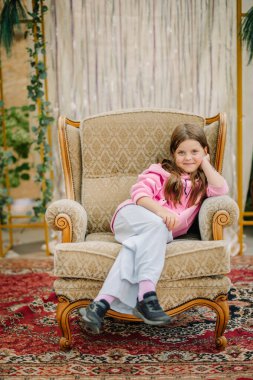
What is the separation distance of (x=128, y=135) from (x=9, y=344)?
1284 mm

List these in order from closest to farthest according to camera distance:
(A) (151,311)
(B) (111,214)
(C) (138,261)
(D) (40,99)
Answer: (A) (151,311) < (C) (138,261) < (B) (111,214) < (D) (40,99)

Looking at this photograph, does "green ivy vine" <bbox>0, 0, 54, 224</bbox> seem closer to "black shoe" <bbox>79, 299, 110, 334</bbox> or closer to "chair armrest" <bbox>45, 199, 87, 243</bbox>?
"chair armrest" <bbox>45, 199, 87, 243</bbox>

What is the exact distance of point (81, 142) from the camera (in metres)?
2.99

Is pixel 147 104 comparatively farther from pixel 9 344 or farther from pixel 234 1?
pixel 9 344

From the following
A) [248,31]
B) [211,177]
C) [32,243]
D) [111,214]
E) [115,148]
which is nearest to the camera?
[211,177]

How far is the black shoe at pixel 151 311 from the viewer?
2.12 meters

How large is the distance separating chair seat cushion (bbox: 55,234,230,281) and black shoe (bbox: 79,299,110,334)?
5.2 inches

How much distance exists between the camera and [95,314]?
7.05ft

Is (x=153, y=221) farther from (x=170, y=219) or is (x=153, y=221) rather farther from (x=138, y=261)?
(x=138, y=261)

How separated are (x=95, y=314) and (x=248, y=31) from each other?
8.53ft

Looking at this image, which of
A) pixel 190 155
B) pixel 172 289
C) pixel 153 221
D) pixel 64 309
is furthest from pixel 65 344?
pixel 190 155

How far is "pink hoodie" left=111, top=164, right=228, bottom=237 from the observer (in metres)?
2.52

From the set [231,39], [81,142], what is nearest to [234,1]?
[231,39]

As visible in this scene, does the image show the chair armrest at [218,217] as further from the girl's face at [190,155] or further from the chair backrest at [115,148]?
the chair backrest at [115,148]
